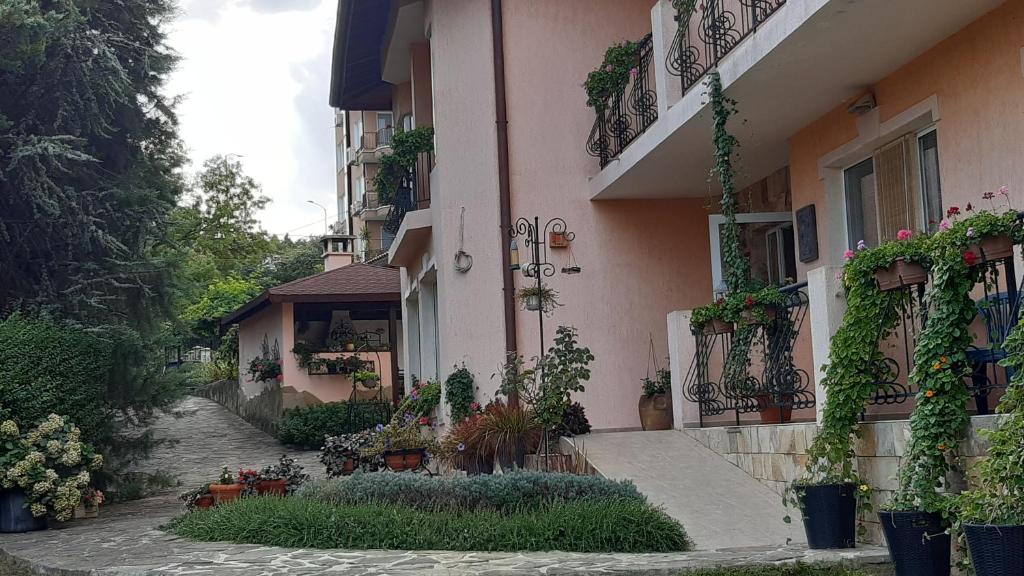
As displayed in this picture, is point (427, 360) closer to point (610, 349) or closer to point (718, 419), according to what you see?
point (610, 349)

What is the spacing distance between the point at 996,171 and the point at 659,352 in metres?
5.44

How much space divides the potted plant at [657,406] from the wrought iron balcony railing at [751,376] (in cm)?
82

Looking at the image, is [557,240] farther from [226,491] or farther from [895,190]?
[226,491]

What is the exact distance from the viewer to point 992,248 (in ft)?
19.9

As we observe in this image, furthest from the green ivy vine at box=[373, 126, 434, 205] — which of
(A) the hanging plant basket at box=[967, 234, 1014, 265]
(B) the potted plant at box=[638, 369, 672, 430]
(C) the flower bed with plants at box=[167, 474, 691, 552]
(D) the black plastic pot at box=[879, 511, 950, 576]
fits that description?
(D) the black plastic pot at box=[879, 511, 950, 576]

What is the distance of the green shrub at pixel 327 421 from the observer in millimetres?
19109

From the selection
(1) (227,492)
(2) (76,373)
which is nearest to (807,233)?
(1) (227,492)

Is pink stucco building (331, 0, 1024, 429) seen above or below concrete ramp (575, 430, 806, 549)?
above

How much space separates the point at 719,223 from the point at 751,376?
273 centimetres

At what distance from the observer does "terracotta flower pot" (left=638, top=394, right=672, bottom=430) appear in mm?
11391

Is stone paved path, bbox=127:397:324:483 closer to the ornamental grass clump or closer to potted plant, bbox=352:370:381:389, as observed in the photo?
potted plant, bbox=352:370:381:389

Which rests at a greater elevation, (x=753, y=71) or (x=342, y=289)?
(x=753, y=71)

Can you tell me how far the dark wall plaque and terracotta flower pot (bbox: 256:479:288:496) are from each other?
18.9ft

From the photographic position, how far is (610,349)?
12.6 metres
